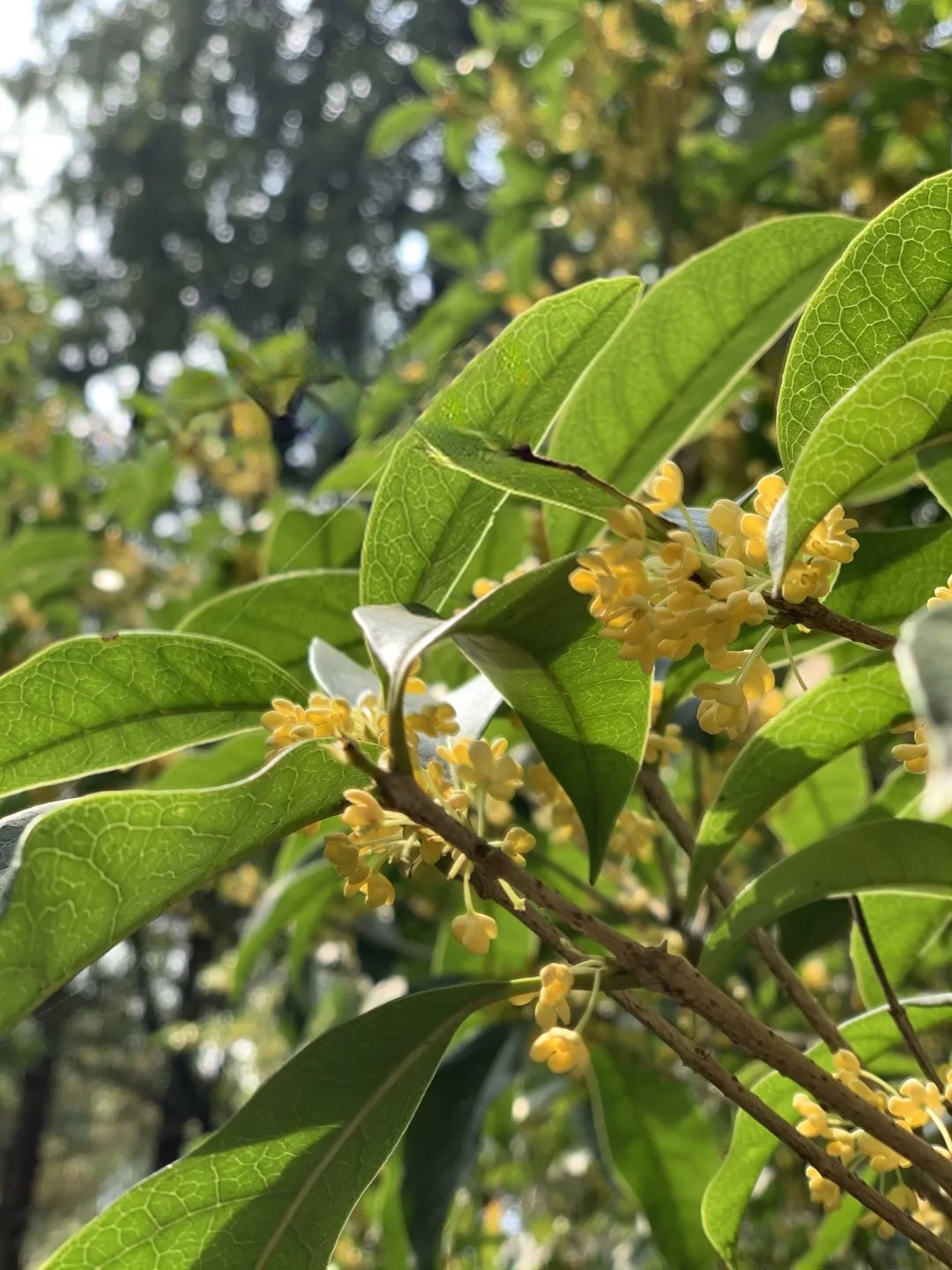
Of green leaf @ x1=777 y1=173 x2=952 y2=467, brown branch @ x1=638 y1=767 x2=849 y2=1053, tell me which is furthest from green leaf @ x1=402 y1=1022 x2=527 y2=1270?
green leaf @ x1=777 y1=173 x2=952 y2=467

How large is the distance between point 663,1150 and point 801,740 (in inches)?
30.3

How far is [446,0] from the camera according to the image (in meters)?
8.04

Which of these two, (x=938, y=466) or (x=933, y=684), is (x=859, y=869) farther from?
(x=933, y=684)

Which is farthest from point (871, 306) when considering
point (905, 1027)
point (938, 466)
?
point (905, 1027)

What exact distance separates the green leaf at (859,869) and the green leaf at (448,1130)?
55 cm

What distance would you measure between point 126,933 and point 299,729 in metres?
0.12

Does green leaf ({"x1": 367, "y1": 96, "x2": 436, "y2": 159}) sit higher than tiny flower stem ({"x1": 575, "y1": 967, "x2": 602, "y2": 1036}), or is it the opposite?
green leaf ({"x1": 367, "y1": 96, "x2": 436, "y2": 159})

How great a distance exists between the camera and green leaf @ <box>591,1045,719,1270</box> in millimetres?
1207

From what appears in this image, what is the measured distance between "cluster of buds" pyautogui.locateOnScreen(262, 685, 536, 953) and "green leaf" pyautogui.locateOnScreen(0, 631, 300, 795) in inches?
3.1

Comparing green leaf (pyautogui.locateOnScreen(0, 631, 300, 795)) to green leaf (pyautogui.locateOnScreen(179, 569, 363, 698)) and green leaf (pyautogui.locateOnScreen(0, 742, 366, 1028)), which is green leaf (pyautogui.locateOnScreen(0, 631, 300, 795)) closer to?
green leaf (pyautogui.locateOnScreen(0, 742, 366, 1028))

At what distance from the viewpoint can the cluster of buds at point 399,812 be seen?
0.57 m

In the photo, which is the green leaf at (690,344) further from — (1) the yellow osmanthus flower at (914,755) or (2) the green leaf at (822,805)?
(2) the green leaf at (822,805)

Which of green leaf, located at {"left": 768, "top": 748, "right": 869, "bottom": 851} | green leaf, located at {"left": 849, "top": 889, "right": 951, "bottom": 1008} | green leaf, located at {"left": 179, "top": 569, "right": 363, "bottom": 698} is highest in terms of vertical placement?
green leaf, located at {"left": 179, "top": 569, "right": 363, "bottom": 698}

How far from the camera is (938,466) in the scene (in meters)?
0.56
